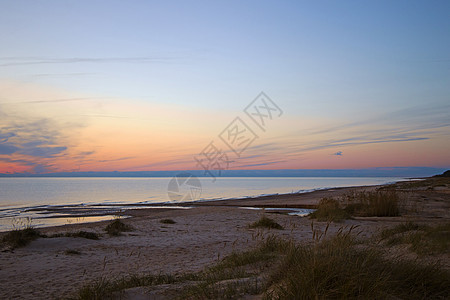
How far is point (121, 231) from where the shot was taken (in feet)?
38.8

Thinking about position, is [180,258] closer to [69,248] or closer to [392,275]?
[69,248]

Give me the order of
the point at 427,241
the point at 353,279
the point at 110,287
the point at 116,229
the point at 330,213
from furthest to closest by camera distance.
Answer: the point at 330,213 < the point at 116,229 < the point at 427,241 < the point at 110,287 < the point at 353,279

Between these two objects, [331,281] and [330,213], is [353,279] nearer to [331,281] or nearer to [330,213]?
[331,281]

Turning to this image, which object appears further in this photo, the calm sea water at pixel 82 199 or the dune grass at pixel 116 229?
the calm sea water at pixel 82 199

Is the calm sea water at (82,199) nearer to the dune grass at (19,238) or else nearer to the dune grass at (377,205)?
the dune grass at (19,238)

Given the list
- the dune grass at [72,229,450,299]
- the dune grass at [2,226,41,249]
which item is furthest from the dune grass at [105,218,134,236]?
the dune grass at [72,229,450,299]

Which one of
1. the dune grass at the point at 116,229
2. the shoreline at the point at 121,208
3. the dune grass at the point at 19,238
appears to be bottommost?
the shoreline at the point at 121,208

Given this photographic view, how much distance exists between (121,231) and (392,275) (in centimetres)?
1002

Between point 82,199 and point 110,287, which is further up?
point 82,199

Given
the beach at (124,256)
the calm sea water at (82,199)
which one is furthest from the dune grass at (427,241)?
the calm sea water at (82,199)

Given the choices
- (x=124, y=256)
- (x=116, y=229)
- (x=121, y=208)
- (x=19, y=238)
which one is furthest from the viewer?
(x=121, y=208)

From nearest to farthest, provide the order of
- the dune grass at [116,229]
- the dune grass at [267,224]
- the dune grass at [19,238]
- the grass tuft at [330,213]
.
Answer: the dune grass at [19,238], the dune grass at [116,229], the dune grass at [267,224], the grass tuft at [330,213]

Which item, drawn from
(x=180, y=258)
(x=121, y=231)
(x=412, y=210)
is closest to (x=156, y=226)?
(x=121, y=231)

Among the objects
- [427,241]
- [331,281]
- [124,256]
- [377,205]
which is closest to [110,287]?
[331,281]
